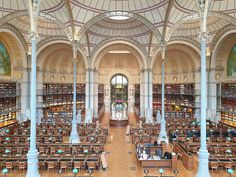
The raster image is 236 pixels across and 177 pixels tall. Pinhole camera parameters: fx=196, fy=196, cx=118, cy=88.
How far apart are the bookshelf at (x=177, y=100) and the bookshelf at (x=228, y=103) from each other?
4.76 metres

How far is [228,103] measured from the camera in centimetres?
2495

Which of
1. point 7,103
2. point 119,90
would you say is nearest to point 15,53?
point 7,103

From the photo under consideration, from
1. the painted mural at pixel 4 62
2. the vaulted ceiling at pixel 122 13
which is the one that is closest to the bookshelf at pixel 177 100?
the vaulted ceiling at pixel 122 13

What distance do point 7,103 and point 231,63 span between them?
28.2 meters

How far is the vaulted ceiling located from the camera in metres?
19.1

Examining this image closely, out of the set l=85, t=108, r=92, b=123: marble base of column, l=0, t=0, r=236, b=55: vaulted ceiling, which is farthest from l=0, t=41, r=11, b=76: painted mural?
l=85, t=108, r=92, b=123: marble base of column

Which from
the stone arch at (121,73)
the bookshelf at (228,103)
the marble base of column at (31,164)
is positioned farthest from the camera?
the stone arch at (121,73)

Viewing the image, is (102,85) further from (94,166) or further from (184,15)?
(94,166)

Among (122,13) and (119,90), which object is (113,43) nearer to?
(122,13)

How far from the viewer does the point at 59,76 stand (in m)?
33.8

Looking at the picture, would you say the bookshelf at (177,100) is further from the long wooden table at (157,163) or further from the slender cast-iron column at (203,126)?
the slender cast-iron column at (203,126)

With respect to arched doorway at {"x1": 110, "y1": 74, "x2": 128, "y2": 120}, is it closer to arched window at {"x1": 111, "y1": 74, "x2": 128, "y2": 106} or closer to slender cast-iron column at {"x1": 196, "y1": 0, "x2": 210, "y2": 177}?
arched window at {"x1": 111, "y1": 74, "x2": 128, "y2": 106}

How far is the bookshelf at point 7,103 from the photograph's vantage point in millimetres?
22219

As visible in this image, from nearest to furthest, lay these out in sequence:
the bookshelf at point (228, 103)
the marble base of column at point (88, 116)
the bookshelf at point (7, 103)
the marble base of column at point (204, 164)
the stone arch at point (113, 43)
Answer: the marble base of column at point (204, 164) < the bookshelf at point (7, 103) < the bookshelf at point (228, 103) < the marble base of column at point (88, 116) < the stone arch at point (113, 43)
